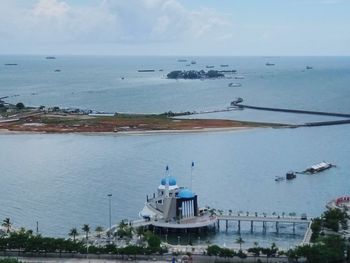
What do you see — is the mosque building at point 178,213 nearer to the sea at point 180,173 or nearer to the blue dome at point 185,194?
the blue dome at point 185,194

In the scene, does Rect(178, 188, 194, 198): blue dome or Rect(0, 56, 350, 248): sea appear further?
Rect(0, 56, 350, 248): sea

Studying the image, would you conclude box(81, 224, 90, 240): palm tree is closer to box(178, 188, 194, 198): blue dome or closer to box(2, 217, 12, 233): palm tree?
box(2, 217, 12, 233): palm tree

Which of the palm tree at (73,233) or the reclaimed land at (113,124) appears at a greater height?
the reclaimed land at (113,124)

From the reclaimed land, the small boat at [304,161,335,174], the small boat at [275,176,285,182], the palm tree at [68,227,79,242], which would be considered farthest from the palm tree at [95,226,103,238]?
the reclaimed land

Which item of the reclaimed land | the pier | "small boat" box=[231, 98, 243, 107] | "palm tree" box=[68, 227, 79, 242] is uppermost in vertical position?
"small boat" box=[231, 98, 243, 107]

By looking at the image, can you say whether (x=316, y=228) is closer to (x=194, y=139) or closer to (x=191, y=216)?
(x=191, y=216)

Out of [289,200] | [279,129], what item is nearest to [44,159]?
[289,200]

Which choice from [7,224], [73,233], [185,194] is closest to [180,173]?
[185,194]

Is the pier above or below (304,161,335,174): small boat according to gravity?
below

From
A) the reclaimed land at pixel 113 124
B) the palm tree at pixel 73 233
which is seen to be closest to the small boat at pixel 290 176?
the palm tree at pixel 73 233
